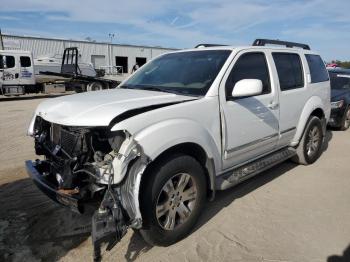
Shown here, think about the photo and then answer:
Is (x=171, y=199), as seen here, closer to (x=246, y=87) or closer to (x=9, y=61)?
(x=246, y=87)

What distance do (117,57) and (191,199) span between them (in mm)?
52596

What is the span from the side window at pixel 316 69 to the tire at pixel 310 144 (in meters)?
0.70

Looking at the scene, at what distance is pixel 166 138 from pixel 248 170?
5.22 feet

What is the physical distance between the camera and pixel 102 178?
3.05m

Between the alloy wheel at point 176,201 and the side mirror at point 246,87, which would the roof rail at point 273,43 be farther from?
the alloy wheel at point 176,201

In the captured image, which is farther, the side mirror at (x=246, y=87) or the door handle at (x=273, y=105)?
the door handle at (x=273, y=105)

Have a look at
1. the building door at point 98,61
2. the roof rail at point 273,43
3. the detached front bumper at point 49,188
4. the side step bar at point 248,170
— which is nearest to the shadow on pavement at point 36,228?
the detached front bumper at point 49,188

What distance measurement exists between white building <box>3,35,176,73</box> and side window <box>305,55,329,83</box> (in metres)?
35.2

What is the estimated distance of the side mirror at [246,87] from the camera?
3.85 metres

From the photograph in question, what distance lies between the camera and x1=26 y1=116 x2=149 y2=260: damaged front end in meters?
2.93

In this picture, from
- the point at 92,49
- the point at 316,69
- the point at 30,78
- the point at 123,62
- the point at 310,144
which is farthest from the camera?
the point at 123,62

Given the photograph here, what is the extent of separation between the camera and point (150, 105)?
3350 mm

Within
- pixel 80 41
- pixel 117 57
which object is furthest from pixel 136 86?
pixel 117 57

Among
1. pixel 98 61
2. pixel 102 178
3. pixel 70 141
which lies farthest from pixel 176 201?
pixel 98 61
